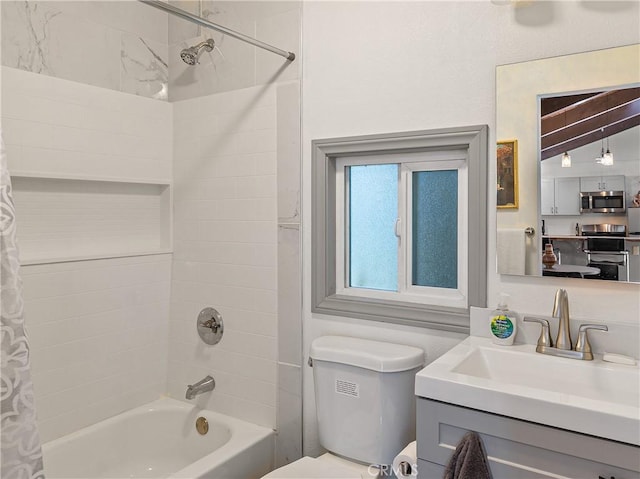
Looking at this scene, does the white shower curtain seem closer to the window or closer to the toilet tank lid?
the toilet tank lid

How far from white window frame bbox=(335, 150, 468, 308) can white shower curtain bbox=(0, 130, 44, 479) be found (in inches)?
50.0

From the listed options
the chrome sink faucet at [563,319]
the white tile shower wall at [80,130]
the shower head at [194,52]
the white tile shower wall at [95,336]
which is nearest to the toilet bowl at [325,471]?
the chrome sink faucet at [563,319]

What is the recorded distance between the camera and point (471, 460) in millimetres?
1407

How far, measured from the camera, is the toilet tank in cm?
190

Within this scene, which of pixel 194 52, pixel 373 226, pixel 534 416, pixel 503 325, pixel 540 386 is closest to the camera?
pixel 534 416

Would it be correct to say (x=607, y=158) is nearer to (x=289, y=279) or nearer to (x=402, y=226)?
(x=402, y=226)

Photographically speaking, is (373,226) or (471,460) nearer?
(471,460)

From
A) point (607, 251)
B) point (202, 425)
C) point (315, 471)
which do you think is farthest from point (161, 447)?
point (607, 251)

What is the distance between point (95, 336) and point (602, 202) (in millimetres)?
2158

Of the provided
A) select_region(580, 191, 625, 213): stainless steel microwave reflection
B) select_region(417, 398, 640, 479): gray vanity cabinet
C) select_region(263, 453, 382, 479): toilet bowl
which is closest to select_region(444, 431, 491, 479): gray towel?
select_region(417, 398, 640, 479): gray vanity cabinet

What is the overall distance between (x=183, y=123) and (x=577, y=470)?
89.4 inches

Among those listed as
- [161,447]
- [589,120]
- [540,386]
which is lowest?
[161,447]

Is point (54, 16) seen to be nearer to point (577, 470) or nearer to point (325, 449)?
point (325, 449)

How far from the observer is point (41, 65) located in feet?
7.41
